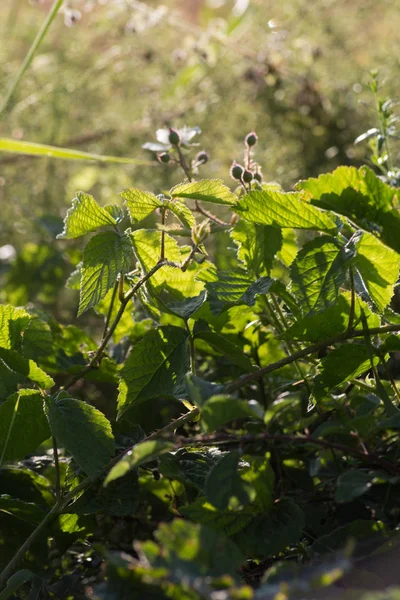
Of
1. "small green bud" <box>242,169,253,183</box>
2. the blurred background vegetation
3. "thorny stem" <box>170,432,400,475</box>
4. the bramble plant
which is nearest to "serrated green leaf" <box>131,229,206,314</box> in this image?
the bramble plant

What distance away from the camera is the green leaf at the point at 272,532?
2.23ft

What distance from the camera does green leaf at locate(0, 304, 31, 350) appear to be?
86cm

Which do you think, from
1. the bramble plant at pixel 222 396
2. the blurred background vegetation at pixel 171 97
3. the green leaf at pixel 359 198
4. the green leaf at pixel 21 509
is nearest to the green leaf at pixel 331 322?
the bramble plant at pixel 222 396

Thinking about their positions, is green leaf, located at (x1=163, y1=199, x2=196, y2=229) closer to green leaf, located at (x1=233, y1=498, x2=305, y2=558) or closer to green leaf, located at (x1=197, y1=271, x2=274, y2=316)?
green leaf, located at (x1=197, y1=271, x2=274, y2=316)

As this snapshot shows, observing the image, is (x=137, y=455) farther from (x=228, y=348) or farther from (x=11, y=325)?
(x=11, y=325)

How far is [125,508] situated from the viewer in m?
0.77

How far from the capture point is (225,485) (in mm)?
599

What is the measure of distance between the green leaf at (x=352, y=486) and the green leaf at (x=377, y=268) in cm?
18

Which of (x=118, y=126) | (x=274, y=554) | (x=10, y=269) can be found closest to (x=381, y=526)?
(x=274, y=554)

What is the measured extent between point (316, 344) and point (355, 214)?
15 centimetres

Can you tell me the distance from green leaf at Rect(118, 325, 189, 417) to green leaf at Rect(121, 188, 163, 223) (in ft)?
0.40

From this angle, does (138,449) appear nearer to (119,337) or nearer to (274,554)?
(274,554)

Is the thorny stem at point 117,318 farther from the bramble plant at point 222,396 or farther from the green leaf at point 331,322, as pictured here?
the green leaf at point 331,322

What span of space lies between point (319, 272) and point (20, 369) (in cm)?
33
